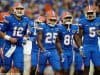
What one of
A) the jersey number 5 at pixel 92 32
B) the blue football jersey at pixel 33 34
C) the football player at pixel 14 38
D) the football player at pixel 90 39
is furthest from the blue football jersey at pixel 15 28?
the jersey number 5 at pixel 92 32

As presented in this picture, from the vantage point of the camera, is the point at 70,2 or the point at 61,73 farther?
the point at 70,2

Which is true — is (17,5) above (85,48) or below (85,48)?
above

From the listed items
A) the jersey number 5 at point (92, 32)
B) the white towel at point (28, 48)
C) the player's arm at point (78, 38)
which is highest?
the jersey number 5 at point (92, 32)

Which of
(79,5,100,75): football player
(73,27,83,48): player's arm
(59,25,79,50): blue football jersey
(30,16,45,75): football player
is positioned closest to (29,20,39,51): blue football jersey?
(30,16,45,75): football player

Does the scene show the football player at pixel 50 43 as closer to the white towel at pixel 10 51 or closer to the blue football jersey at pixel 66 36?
the blue football jersey at pixel 66 36

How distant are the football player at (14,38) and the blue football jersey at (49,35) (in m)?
0.40

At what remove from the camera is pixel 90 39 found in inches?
441

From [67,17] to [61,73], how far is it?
3.76ft

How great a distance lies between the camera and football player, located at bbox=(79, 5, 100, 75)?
36.6 ft

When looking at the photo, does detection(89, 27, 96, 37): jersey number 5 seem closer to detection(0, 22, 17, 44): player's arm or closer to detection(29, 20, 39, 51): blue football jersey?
detection(29, 20, 39, 51): blue football jersey

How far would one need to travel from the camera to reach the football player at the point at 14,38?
436 inches

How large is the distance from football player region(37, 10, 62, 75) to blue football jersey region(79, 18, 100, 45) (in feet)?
1.79

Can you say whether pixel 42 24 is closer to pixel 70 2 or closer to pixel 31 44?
pixel 31 44

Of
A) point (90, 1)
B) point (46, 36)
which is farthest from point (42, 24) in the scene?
point (90, 1)
